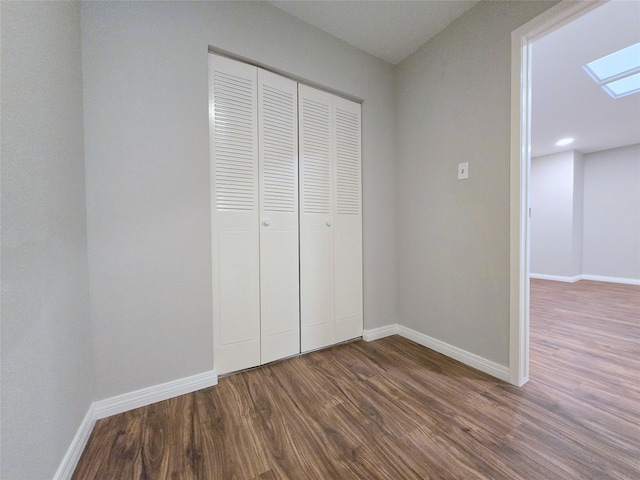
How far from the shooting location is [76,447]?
1.00 meters

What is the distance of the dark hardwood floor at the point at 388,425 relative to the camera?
0.97 meters

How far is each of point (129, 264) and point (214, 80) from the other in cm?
121

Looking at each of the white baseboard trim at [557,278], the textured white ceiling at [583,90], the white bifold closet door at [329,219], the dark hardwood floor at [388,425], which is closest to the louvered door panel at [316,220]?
the white bifold closet door at [329,219]

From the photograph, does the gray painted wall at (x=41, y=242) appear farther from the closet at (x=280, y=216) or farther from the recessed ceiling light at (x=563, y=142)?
the recessed ceiling light at (x=563, y=142)

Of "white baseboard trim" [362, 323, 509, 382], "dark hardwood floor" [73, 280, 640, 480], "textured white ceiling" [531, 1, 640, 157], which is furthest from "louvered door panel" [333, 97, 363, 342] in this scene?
"textured white ceiling" [531, 1, 640, 157]

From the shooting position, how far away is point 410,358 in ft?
6.05

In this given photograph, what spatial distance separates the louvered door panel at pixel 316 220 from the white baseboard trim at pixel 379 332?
329 mm

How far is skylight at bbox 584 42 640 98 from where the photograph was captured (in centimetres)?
215

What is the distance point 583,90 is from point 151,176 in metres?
4.19

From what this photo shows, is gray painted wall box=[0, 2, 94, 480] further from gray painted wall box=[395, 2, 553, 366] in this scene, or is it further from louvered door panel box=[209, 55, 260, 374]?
gray painted wall box=[395, 2, 553, 366]

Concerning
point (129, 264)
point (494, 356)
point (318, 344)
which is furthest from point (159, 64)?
point (494, 356)

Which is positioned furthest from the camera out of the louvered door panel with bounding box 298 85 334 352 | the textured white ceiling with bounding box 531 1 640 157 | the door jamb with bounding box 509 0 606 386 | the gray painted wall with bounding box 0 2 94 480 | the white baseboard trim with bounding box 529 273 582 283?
the white baseboard trim with bounding box 529 273 582 283

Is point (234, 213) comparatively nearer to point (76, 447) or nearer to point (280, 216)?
point (280, 216)

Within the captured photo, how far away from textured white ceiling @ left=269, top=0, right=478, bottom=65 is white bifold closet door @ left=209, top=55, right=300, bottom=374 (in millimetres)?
485
